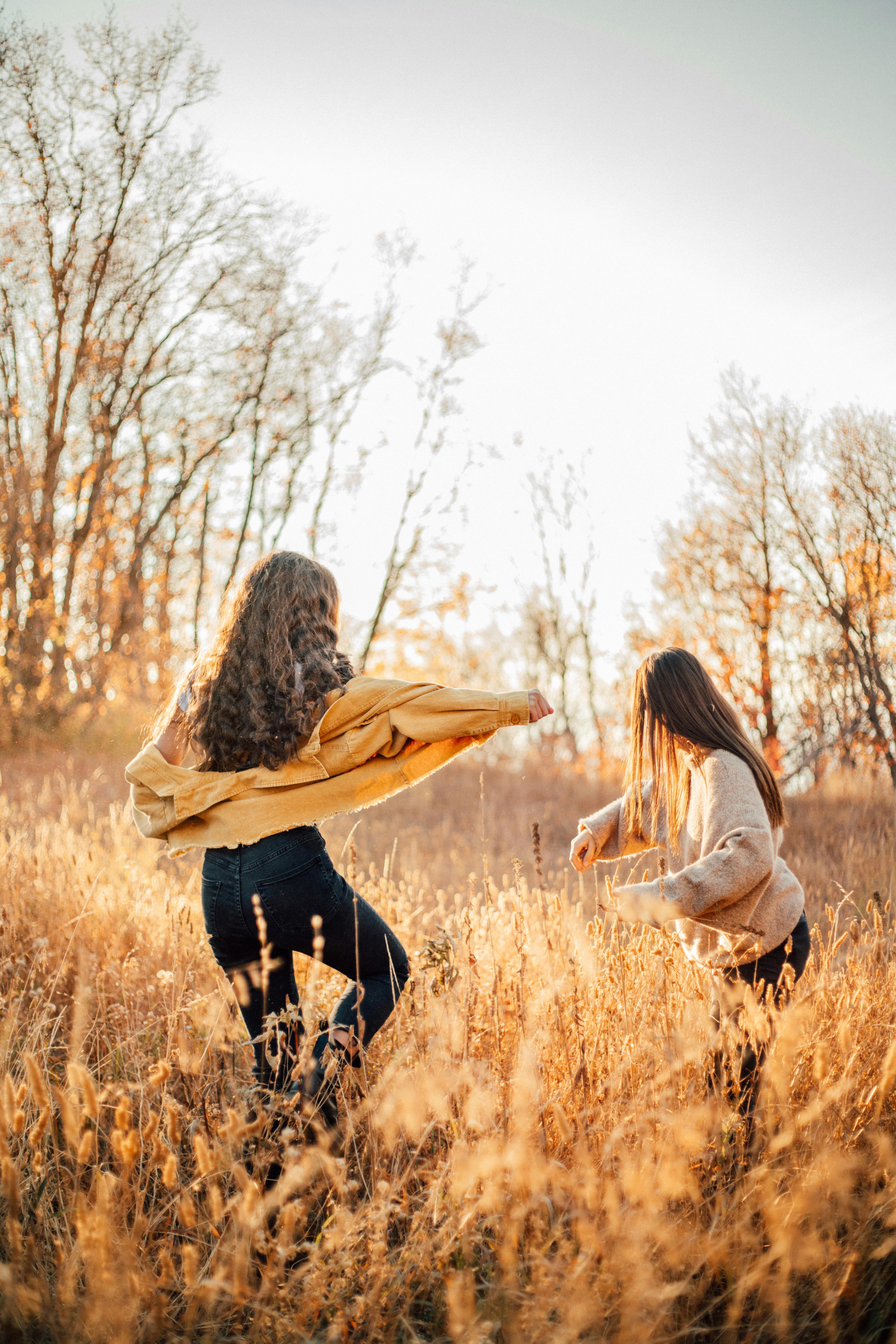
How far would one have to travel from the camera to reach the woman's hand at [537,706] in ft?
7.02

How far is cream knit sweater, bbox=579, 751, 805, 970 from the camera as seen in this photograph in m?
2.08

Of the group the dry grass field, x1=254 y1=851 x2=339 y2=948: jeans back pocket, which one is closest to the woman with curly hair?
x1=254 y1=851 x2=339 y2=948: jeans back pocket

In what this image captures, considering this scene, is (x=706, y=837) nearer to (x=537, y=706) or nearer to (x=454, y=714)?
(x=537, y=706)

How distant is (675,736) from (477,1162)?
1.43m

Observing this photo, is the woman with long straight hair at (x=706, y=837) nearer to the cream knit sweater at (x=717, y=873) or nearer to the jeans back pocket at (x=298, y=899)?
the cream knit sweater at (x=717, y=873)

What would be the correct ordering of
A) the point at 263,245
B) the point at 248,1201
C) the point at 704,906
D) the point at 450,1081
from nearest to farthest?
the point at 248,1201 < the point at 450,1081 < the point at 704,906 < the point at 263,245

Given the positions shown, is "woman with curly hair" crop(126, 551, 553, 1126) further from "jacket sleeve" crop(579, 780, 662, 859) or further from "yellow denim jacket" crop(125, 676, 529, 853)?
"jacket sleeve" crop(579, 780, 662, 859)

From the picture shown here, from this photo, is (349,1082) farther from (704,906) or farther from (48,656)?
(48,656)

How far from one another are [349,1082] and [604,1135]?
2.55 feet

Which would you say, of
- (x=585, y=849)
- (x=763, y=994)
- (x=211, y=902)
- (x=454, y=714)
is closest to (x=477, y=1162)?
(x=211, y=902)

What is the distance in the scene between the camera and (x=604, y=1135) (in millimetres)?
1896

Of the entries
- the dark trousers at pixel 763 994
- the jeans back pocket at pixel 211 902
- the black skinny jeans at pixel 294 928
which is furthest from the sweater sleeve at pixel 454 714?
the dark trousers at pixel 763 994

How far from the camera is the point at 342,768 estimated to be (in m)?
2.14

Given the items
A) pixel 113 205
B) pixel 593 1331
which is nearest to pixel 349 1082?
pixel 593 1331
